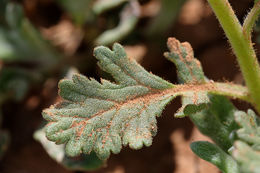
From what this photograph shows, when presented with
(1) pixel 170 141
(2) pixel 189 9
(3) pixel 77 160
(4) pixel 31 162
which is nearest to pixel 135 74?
(3) pixel 77 160

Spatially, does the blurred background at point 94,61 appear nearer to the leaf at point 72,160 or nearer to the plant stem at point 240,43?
the leaf at point 72,160

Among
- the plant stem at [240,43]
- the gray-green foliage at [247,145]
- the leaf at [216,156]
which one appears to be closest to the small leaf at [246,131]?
the gray-green foliage at [247,145]

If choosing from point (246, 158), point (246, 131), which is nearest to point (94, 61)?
point (246, 131)

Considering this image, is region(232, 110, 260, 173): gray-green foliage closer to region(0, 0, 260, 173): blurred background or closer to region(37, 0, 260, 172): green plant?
region(37, 0, 260, 172): green plant

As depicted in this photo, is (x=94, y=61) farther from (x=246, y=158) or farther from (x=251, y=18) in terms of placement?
(x=246, y=158)

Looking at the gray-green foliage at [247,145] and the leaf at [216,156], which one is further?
the leaf at [216,156]

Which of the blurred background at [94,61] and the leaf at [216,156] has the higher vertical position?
the blurred background at [94,61]
